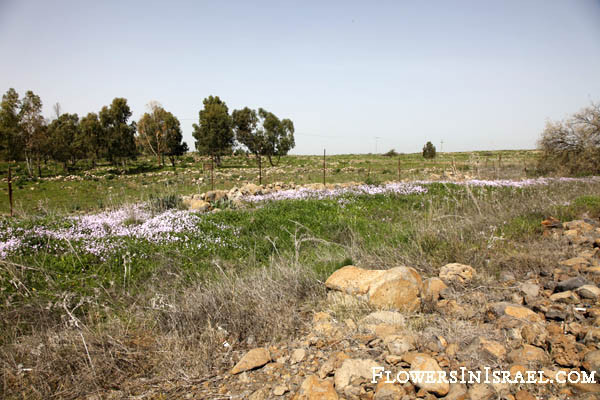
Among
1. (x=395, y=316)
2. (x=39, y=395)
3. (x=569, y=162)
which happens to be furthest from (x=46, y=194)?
(x=569, y=162)

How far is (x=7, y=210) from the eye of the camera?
43.5 feet

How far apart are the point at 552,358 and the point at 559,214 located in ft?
20.4

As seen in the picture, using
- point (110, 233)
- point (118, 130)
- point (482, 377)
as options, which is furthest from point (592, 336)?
point (118, 130)

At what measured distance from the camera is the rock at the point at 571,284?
3367 mm

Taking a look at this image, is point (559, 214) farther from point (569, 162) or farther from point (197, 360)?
point (569, 162)

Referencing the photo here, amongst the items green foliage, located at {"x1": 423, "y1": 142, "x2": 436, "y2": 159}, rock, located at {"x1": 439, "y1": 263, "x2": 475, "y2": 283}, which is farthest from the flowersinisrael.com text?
green foliage, located at {"x1": 423, "y1": 142, "x2": 436, "y2": 159}

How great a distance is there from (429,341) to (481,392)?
1.90ft

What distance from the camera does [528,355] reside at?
7.80 ft

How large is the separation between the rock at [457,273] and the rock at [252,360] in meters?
2.39

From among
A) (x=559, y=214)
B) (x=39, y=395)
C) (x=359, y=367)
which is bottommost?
(x=39, y=395)

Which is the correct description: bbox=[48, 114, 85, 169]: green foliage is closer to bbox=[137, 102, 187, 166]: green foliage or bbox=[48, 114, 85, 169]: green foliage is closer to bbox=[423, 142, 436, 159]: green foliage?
bbox=[137, 102, 187, 166]: green foliage

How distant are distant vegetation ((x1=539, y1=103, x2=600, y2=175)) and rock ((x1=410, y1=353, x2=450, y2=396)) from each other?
867 inches

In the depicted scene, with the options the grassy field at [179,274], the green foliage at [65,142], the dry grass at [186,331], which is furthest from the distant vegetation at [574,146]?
the green foliage at [65,142]

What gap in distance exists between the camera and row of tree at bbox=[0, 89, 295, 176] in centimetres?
3297
